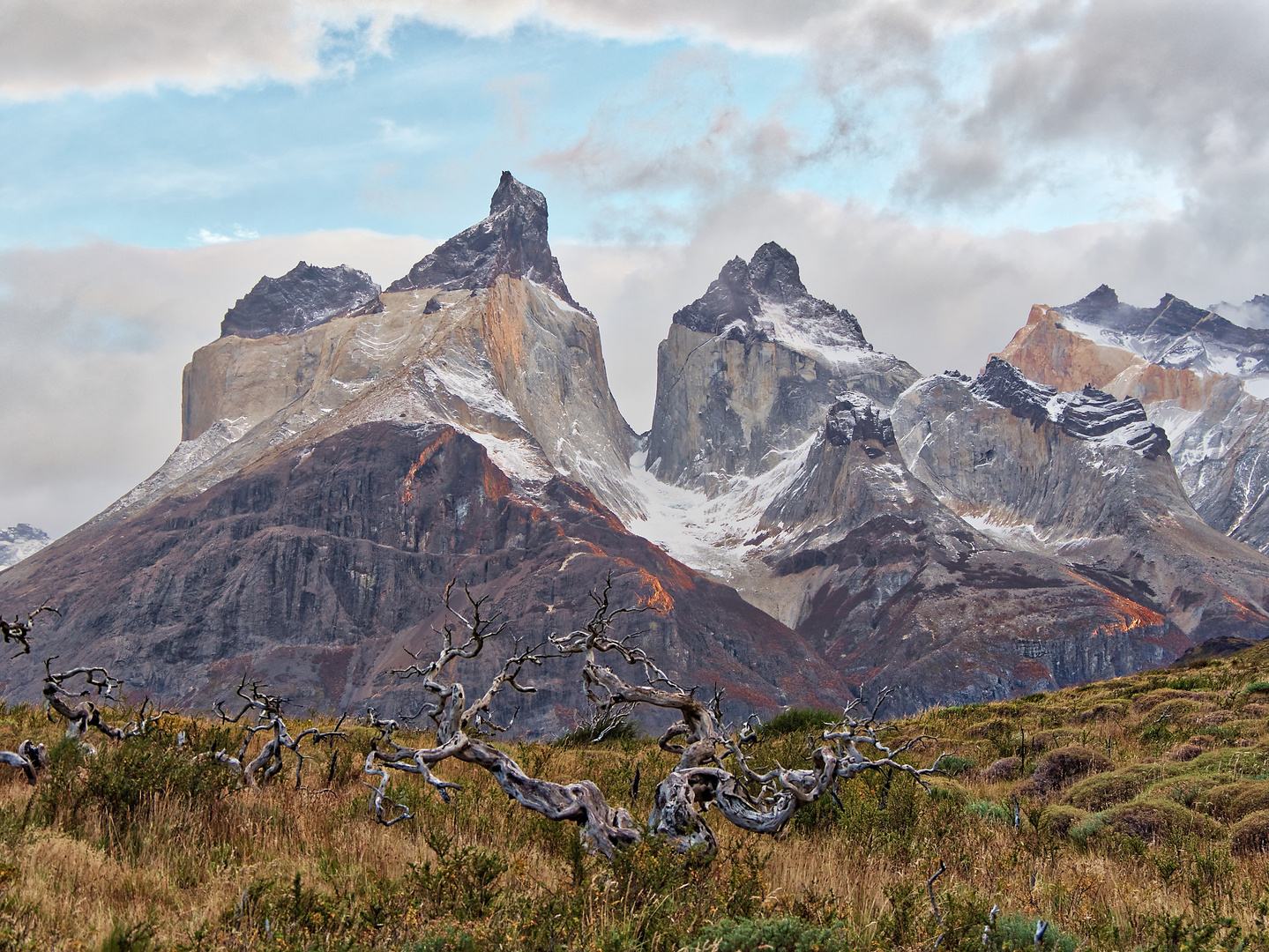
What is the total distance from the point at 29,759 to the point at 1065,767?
45.9 ft

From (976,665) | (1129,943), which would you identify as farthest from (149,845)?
(976,665)

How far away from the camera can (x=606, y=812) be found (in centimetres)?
812

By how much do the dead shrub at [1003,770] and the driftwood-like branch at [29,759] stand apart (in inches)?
535

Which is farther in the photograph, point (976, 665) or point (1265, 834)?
point (976, 665)

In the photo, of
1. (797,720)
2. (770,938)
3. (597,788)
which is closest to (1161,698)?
(797,720)

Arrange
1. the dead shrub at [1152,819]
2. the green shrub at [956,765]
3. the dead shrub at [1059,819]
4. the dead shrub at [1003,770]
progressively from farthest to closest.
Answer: the green shrub at [956,765] → the dead shrub at [1003,770] → the dead shrub at [1059,819] → the dead shrub at [1152,819]

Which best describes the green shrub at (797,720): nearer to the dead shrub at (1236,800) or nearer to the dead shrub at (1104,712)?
the dead shrub at (1104,712)

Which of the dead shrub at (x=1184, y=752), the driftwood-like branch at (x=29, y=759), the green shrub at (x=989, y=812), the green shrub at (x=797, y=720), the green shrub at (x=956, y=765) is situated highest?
the driftwood-like branch at (x=29, y=759)

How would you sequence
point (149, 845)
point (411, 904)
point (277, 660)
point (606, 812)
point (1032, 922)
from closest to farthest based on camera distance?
point (411, 904)
point (1032, 922)
point (149, 845)
point (606, 812)
point (277, 660)

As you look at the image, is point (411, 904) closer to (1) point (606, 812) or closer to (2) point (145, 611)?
(1) point (606, 812)

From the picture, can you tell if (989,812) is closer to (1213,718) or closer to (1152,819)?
(1152,819)

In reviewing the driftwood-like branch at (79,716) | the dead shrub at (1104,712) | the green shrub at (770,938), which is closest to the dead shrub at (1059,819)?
the green shrub at (770,938)

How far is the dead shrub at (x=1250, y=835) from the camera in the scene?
9602mm

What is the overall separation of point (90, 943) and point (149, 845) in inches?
87.3
